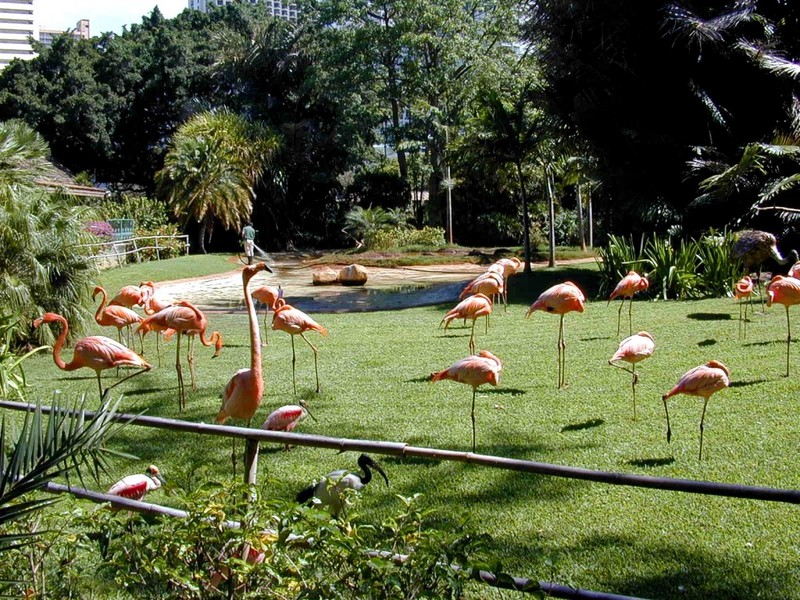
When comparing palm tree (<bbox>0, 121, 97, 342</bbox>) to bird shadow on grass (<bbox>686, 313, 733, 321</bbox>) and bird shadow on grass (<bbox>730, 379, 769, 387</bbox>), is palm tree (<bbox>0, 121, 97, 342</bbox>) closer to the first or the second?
bird shadow on grass (<bbox>730, 379, 769, 387</bbox>)

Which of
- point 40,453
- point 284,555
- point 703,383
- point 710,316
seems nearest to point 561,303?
point 703,383

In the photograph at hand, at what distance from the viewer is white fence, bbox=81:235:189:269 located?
78.3ft

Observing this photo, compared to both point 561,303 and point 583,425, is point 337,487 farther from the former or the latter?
point 561,303

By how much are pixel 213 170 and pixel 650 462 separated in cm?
2739

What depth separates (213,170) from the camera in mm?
30922

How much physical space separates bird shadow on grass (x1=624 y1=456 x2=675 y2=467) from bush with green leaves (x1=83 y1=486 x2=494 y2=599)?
323 cm

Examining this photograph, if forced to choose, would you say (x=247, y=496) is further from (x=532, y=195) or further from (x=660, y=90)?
(x=532, y=195)

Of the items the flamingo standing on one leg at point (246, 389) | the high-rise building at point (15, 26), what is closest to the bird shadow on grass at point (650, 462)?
the flamingo standing on one leg at point (246, 389)

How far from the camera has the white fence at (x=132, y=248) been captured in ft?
78.3

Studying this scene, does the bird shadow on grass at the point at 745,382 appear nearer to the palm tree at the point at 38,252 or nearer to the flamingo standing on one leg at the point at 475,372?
the flamingo standing on one leg at the point at 475,372

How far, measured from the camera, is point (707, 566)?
419 centimetres

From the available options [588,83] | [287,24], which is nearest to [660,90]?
[588,83]

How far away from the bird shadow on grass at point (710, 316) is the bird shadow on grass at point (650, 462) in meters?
6.10

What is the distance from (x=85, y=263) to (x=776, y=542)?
Answer: 385 inches
